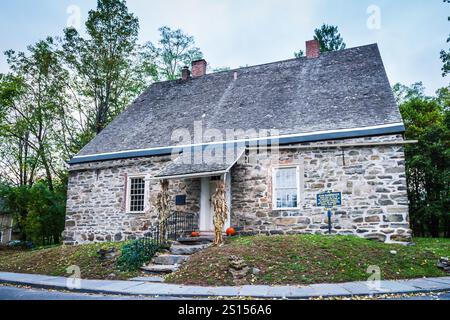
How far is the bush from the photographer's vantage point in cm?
891

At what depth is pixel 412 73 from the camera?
25719 mm

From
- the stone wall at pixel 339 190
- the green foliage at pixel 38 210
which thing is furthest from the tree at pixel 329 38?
the green foliage at pixel 38 210

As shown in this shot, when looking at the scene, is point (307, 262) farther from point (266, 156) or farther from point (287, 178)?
point (266, 156)

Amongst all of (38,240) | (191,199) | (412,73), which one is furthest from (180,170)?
(412,73)

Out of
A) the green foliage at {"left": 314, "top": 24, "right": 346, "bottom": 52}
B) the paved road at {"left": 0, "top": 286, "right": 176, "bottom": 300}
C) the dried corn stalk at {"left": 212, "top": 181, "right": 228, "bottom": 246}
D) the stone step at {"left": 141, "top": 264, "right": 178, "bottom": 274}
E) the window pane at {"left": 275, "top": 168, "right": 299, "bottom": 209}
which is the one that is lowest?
the paved road at {"left": 0, "top": 286, "right": 176, "bottom": 300}

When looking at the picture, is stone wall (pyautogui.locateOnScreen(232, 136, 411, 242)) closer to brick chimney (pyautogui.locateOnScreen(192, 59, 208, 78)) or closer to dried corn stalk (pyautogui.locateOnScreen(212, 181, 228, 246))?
dried corn stalk (pyautogui.locateOnScreen(212, 181, 228, 246))

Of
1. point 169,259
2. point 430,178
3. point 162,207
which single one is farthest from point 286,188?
point 430,178

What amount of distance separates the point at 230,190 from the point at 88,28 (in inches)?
604

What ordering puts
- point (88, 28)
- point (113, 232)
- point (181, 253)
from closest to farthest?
point (181, 253) → point (113, 232) → point (88, 28)

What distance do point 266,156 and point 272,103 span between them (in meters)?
2.83

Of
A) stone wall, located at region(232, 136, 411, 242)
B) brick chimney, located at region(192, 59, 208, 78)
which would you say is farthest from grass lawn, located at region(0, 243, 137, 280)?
brick chimney, located at region(192, 59, 208, 78)

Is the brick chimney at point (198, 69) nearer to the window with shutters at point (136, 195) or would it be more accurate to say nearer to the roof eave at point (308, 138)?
the roof eave at point (308, 138)

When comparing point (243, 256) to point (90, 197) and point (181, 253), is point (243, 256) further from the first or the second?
point (90, 197)

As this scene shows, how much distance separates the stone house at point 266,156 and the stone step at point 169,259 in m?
2.51
